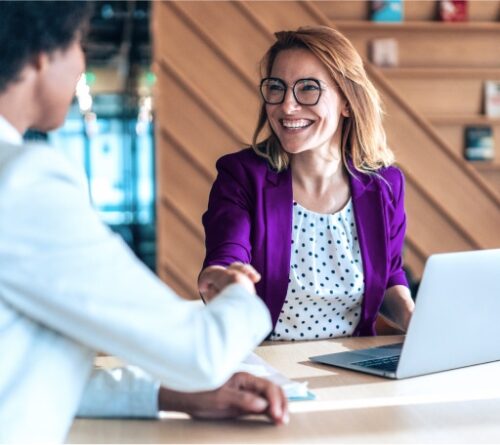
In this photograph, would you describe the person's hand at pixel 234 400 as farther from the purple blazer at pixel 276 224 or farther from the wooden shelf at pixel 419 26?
the wooden shelf at pixel 419 26

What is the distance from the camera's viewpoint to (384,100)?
15.8ft

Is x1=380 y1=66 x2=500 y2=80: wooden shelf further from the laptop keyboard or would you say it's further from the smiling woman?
the laptop keyboard

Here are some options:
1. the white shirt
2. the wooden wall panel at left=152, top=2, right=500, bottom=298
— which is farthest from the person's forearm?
the wooden wall panel at left=152, top=2, right=500, bottom=298

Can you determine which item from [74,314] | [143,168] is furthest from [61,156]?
[143,168]

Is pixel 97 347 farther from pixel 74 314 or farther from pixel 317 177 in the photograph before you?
pixel 317 177

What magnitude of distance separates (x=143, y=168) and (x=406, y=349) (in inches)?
541

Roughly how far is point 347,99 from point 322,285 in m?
0.56

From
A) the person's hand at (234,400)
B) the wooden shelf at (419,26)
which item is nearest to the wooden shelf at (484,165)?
the wooden shelf at (419,26)

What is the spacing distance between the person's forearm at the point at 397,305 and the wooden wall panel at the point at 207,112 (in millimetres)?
2493

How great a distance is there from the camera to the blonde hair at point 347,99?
2.44 m

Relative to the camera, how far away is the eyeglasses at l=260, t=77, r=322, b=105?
242 centimetres

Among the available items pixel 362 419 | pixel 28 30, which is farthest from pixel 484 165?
pixel 28 30

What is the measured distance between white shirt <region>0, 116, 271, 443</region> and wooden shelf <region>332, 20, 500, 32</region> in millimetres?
3953

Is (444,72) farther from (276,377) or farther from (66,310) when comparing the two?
(66,310)
